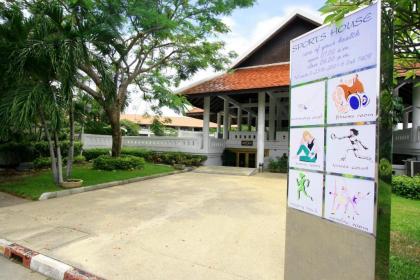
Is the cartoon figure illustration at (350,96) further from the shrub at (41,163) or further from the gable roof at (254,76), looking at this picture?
the shrub at (41,163)

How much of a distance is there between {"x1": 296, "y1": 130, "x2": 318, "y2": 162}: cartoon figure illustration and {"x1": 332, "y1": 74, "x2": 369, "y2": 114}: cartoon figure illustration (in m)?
0.45

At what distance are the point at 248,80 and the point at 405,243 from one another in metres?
12.1

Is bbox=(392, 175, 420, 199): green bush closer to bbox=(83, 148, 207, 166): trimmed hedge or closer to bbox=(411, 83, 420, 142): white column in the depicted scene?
bbox=(411, 83, 420, 142): white column

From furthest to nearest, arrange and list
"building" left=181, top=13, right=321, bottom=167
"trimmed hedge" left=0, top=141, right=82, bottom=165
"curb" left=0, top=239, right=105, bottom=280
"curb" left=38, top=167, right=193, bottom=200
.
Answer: "building" left=181, top=13, right=321, bottom=167
"trimmed hedge" left=0, top=141, right=82, bottom=165
"curb" left=38, top=167, right=193, bottom=200
"curb" left=0, top=239, right=105, bottom=280

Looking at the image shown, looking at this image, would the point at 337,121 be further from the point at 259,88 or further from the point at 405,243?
the point at 259,88

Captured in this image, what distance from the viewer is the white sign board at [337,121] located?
2473mm

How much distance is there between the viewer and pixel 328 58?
9.57 ft

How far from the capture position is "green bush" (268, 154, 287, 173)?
1509 cm

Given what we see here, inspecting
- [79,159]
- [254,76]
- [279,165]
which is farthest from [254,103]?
[79,159]

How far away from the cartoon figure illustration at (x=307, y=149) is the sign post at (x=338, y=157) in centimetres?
1

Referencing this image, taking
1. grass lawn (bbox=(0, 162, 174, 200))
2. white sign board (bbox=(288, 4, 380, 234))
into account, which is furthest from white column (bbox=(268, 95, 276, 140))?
white sign board (bbox=(288, 4, 380, 234))

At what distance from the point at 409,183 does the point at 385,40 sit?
28.3ft

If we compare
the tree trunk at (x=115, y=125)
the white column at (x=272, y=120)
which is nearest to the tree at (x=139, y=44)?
the tree trunk at (x=115, y=125)

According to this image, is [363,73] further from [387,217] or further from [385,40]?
[387,217]
